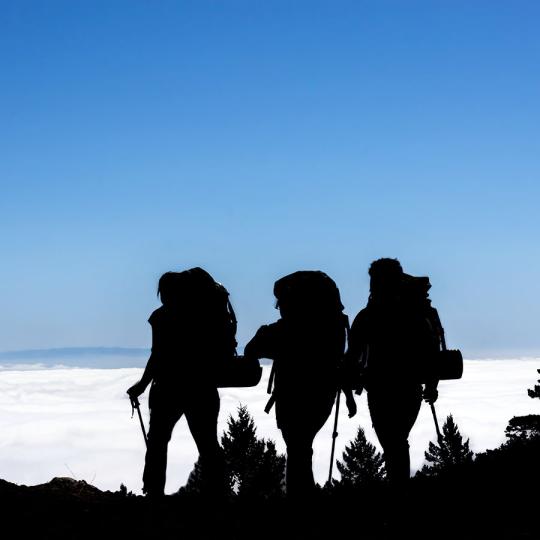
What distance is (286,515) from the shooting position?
8.41 meters

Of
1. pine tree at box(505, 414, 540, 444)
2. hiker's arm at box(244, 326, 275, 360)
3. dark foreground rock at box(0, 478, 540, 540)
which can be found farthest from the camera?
pine tree at box(505, 414, 540, 444)

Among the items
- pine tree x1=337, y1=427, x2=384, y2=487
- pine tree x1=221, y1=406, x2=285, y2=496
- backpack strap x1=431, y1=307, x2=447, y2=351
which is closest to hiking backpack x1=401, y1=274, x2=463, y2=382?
backpack strap x1=431, y1=307, x2=447, y2=351

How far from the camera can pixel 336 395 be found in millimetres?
10375

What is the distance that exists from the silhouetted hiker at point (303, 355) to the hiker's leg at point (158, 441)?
4.14 ft

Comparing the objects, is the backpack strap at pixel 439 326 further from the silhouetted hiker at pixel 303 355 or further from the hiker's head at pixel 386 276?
the silhouetted hiker at pixel 303 355

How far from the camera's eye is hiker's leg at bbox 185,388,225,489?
986 centimetres

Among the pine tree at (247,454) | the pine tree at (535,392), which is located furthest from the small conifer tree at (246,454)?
the pine tree at (535,392)

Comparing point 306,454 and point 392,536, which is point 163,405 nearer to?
point 306,454

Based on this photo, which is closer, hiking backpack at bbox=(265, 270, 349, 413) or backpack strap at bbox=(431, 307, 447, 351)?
hiking backpack at bbox=(265, 270, 349, 413)

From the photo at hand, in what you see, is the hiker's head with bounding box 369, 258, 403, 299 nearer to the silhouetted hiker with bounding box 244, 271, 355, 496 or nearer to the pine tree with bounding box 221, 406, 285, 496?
the silhouetted hiker with bounding box 244, 271, 355, 496

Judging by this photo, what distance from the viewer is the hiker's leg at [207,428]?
32.3 ft

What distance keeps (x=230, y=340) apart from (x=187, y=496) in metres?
2.01

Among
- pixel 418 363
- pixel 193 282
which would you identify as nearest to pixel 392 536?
pixel 418 363

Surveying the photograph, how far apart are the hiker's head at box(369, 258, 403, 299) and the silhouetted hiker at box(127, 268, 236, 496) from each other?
1.89 m
